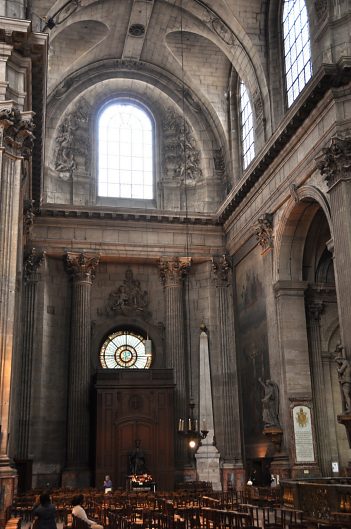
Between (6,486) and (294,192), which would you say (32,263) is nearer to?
(294,192)

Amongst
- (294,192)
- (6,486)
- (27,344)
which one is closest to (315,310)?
(294,192)

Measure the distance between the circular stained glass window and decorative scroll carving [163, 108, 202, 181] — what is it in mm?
7654

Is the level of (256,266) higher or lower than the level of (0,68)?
lower

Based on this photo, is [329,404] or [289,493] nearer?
[289,493]

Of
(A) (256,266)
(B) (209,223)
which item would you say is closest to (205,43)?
(B) (209,223)

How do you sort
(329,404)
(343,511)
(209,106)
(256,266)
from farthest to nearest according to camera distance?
(209,106)
(256,266)
(329,404)
(343,511)

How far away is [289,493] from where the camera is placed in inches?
648

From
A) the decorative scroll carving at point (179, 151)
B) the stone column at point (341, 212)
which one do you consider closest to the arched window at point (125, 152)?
the decorative scroll carving at point (179, 151)

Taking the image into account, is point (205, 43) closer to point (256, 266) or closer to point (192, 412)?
point (256, 266)

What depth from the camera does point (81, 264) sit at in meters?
29.3

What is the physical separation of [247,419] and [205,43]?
16467mm

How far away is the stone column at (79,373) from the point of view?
26984 mm

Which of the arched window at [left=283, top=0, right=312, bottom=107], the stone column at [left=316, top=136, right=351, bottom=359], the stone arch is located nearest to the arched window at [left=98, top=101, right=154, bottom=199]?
the arched window at [left=283, top=0, right=312, bottom=107]

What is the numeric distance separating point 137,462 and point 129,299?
23.5ft
